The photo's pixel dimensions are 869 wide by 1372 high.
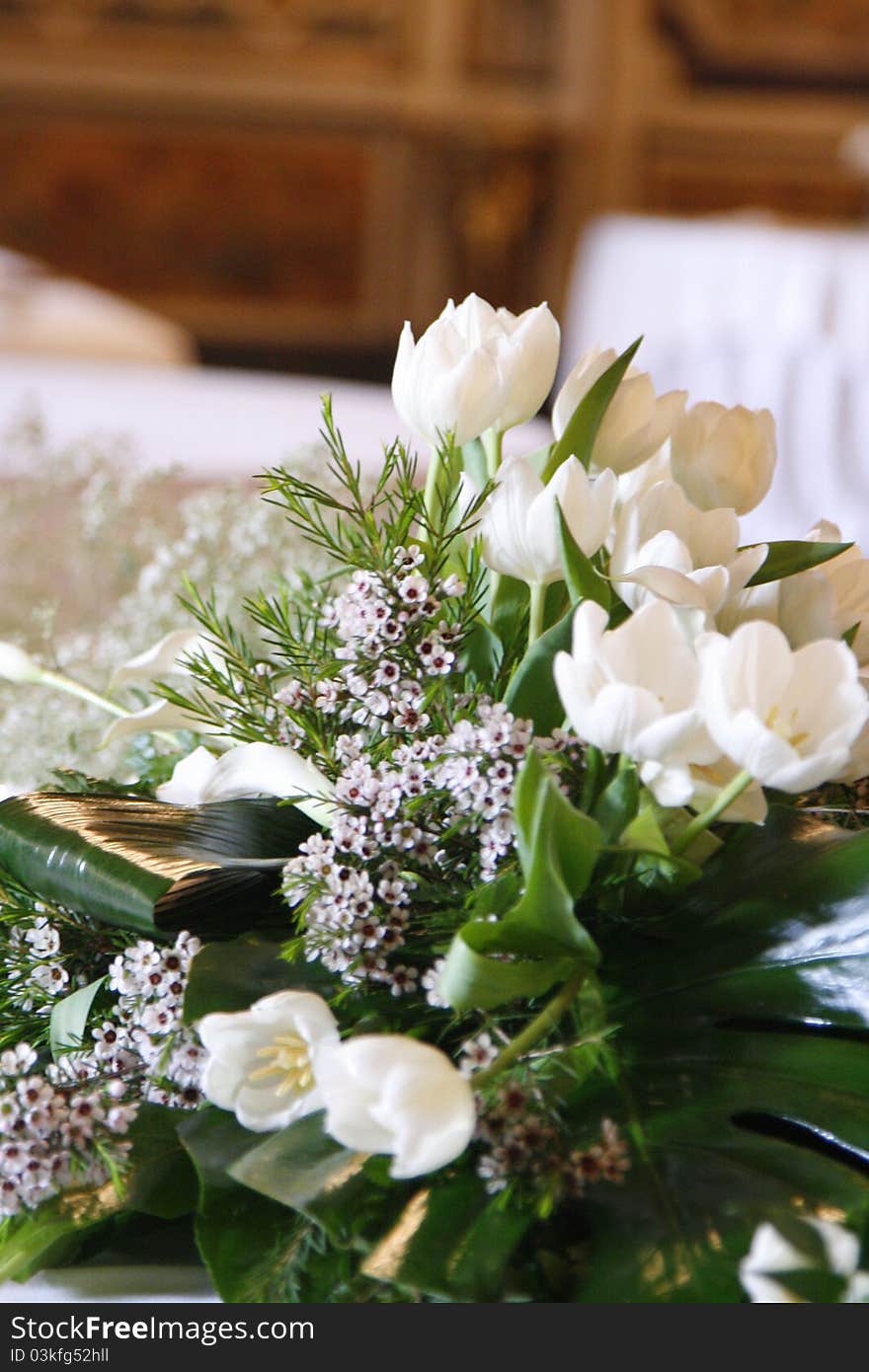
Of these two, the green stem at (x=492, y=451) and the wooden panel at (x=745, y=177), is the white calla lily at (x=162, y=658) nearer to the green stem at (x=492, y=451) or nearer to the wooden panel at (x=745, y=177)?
the green stem at (x=492, y=451)

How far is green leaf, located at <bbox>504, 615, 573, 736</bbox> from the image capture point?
Result: 0.41 meters

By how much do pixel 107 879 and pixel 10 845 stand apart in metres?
0.04

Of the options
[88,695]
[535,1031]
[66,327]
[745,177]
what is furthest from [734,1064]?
[745,177]

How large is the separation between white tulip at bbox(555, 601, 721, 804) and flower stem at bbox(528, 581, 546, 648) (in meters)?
0.07

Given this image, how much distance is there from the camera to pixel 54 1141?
14.7 inches

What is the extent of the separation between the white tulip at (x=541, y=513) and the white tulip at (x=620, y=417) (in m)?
0.03

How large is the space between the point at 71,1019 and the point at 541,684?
6.4 inches

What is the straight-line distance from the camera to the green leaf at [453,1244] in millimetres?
326

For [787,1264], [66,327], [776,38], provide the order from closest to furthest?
[787,1264] < [66,327] < [776,38]

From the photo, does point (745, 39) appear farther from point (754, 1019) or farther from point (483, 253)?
point (754, 1019)

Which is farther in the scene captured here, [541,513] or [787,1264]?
[541,513]

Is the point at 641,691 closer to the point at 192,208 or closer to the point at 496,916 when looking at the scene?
the point at 496,916

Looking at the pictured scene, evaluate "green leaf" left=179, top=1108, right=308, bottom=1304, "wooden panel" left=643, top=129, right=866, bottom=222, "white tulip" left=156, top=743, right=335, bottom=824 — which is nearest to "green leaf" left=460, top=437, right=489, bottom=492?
"white tulip" left=156, top=743, right=335, bottom=824

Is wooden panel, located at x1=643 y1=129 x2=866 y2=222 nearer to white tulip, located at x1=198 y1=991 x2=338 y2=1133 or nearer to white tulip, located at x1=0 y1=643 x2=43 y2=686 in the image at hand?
white tulip, located at x1=0 y1=643 x2=43 y2=686
